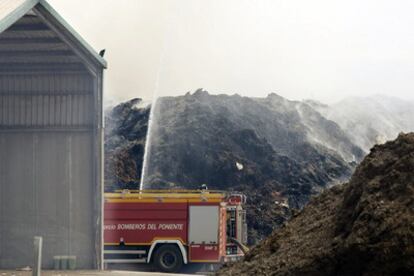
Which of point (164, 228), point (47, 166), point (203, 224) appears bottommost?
point (164, 228)

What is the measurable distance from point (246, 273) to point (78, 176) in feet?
44.7

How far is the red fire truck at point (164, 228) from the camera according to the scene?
2391 cm

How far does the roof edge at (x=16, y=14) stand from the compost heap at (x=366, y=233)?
28.8ft

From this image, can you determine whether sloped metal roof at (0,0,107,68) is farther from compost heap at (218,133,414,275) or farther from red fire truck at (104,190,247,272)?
compost heap at (218,133,414,275)

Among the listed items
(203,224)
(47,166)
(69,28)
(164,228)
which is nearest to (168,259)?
(164,228)

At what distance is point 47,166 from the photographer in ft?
74.7

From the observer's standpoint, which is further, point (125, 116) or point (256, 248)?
point (125, 116)

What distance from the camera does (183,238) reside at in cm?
2423

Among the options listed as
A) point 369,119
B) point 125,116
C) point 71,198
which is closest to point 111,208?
point 71,198

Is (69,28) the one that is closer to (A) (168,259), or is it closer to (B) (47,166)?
(B) (47,166)

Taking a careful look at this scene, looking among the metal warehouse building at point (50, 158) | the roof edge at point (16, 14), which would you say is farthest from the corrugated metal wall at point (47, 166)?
the roof edge at point (16, 14)

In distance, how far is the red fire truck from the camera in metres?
23.9

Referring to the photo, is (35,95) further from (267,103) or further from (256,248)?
(267,103)

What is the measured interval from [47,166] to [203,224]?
4797mm
